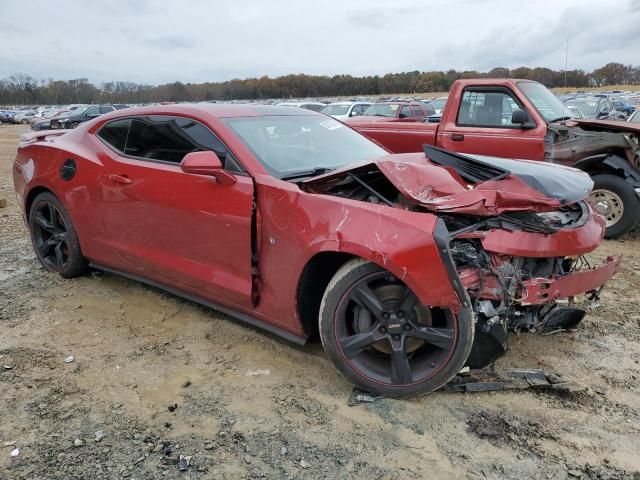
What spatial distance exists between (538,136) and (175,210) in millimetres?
4667

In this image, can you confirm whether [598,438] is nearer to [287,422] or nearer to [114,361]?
[287,422]

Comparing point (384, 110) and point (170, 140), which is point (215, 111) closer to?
point (170, 140)

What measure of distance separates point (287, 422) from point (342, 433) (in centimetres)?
30

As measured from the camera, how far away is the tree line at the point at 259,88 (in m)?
59.5

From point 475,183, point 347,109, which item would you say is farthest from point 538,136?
point 347,109

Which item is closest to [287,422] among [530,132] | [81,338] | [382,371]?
[382,371]

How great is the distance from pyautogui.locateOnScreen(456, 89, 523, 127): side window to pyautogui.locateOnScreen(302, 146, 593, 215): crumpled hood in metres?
3.58

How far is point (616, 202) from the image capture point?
6.20m

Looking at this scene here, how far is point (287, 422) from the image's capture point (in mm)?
2740

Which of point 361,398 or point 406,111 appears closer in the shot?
point 361,398

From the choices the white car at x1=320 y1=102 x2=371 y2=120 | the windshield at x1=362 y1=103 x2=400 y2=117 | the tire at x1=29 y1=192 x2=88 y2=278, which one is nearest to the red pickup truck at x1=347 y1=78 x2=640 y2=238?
the tire at x1=29 y1=192 x2=88 y2=278

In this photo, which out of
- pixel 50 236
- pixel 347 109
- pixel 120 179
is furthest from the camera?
pixel 347 109

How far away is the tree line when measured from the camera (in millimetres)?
59469

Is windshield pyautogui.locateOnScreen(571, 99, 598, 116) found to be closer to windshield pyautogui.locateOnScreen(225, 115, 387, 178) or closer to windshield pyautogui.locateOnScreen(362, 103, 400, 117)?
windshield pyautogui.locateOnScreen(362, 103, 400, 117)
